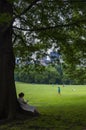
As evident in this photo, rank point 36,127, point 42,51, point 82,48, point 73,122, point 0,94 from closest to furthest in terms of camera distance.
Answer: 1. point 36,127
2. point 73,122
3. point 0,94
4. point 82,48
5. point 42,51

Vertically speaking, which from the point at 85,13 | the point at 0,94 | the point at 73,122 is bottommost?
the point at 73,122

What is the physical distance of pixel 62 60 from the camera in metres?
23.3

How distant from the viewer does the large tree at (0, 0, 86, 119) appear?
55.3 ft

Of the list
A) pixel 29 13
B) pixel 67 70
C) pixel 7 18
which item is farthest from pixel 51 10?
pixel 67 70

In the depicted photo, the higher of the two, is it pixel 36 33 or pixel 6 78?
pixel 36 33

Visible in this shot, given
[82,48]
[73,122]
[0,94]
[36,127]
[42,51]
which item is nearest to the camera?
[36,127]

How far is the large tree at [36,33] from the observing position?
664 inches

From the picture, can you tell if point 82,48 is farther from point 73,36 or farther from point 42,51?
point 42,51

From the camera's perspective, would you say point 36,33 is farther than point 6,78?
Yes

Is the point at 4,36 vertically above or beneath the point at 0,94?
above

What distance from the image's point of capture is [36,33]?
20.8 m

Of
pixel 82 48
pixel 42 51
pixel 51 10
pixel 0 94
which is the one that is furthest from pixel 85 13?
pixel 42 51

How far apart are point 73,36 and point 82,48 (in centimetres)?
96

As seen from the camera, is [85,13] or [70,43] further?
[70,43]
